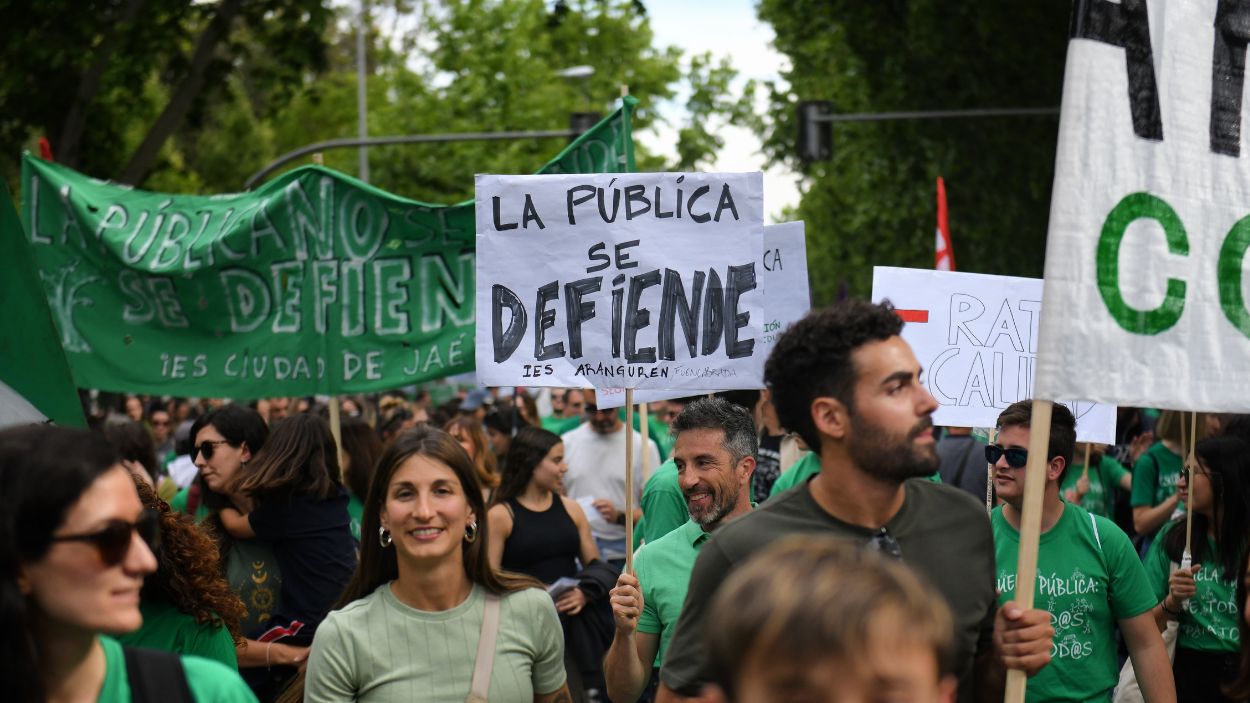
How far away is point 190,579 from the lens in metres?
4.12

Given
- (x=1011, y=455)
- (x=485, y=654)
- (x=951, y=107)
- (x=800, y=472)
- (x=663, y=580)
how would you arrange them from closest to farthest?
(x=485, y=654)
(x=663, y=580)
(x=1011, y=455)
(x=800, y=472)
(x=951, y=107)

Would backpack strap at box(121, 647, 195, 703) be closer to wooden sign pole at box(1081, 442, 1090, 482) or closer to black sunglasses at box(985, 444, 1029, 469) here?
black sunglasses at box(985, 444, 1029, 469)

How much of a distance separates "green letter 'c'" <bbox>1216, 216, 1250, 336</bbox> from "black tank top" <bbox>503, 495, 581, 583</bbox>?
159 inches

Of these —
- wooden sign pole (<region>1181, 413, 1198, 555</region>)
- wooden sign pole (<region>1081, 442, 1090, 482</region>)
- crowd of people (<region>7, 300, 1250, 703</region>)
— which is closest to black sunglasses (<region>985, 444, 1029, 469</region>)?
crowd of people (<region>7, 300, 1250, 703</region>)

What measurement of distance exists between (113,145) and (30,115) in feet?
8.56

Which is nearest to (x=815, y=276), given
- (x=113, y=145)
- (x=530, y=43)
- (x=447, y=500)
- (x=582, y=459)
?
(x=530, y=43)

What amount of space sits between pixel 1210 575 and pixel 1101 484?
12.4 ft

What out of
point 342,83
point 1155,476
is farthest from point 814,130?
point 342,83

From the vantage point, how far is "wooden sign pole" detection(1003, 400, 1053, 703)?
3430 millimetres

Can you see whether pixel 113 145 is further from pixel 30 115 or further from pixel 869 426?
pixel 869 426

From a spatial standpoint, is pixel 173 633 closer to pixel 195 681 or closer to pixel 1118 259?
pixel 195 681

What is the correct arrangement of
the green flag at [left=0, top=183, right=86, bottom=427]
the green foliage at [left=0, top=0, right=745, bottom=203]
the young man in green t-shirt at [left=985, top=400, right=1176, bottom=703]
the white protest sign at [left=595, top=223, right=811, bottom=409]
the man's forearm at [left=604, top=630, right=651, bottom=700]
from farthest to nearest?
1. the green foliage at [left=0, top=0, right=745, bottom=203]
2. the white protest sign at [left=595, top=223, right=811, bottom=409]
3. the green flag at [left=0, top=183, right=86, bottom=427]
4. the young man in green t-shirt at [left=985, top=400, right=1176, bottom=703]
5. the man's forearm at [left=604, top=630, right=651, bottom=700]

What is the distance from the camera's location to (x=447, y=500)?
4.43 metres

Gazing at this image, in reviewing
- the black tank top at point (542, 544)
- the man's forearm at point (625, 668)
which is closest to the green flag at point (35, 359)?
the man's forearm at point (625, 668)
